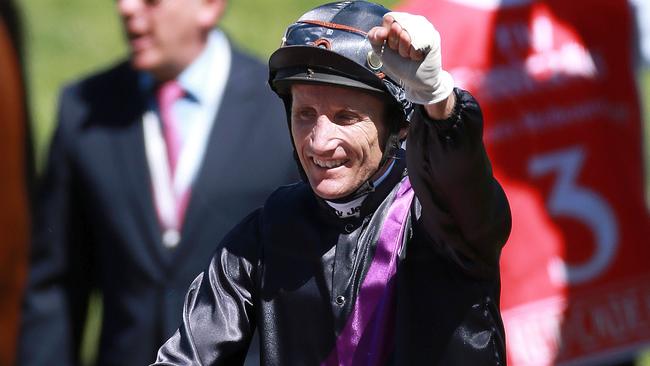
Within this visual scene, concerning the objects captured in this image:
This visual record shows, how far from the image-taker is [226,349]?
3.91 meters

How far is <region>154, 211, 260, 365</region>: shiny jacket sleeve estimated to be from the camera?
389 centimetres

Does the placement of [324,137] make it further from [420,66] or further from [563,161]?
[563,161]

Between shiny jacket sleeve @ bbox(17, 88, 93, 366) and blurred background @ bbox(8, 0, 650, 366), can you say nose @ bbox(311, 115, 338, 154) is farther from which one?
blurred background @ bbox(8, 0, 650, 366)

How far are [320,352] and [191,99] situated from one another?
8.41 feet

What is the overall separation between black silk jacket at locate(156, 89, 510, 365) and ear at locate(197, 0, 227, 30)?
2241mm

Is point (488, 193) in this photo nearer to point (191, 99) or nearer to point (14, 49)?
point (191, 99)

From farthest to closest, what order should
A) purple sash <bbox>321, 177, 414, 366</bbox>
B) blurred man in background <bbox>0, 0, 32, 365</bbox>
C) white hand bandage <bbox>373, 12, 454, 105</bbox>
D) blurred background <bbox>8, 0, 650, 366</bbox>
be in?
blurred background <bbox>8, 0, 650, 366</bbox>, blurred man in background <bbox>0, 0, 32, 365</bbox>, purple sash <bbox>321, 177, 414, 366</bbox>, white hand bandage <bbox>373, 12, 454, 105</bbox>

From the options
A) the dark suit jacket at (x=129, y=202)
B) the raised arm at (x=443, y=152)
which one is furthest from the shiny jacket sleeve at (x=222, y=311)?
the dark suit jacket at (x=129, y=202)

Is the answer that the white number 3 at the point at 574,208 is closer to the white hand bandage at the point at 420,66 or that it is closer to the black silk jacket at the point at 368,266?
the black silk jacket at the point at 368,266

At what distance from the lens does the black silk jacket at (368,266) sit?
350cm

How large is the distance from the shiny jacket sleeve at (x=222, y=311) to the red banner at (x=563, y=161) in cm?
219

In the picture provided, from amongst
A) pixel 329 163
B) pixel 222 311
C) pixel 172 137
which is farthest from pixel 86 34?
pixel 329 163

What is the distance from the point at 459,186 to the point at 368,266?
17.5 inches

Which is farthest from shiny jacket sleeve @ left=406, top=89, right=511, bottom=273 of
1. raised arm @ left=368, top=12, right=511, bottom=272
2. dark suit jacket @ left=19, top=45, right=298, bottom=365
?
dark suit jacket @ left=19, top=45, right=298, bottom=365
